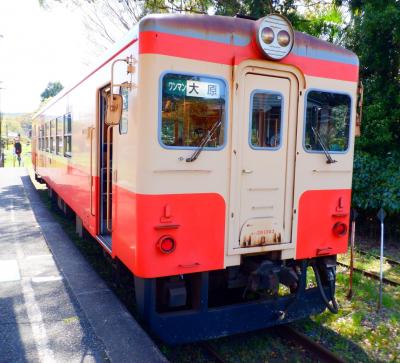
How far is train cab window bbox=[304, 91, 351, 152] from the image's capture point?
4.17m

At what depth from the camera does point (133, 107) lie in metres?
3.59

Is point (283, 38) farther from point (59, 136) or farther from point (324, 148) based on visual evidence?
point (59, 136)

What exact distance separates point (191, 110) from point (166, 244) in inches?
46.9

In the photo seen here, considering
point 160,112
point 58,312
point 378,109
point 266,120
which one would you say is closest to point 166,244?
point 160,112

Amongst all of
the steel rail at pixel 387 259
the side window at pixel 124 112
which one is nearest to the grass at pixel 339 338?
the steel rail at pixel 387 259

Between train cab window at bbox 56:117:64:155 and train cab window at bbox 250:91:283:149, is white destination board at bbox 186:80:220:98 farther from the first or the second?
train cab window at bbox 56:117:64:155

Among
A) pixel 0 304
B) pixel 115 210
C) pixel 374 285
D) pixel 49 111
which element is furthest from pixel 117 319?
pixel 49 111

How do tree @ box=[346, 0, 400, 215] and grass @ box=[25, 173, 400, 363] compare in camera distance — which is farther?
tree @ box=[346, 0, 400, 215]

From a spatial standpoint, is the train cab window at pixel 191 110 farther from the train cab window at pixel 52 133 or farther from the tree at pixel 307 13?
the tree at pixel 307 13

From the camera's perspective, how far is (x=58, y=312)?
4328 millimetres

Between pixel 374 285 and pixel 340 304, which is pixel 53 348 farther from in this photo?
pixel 374 285

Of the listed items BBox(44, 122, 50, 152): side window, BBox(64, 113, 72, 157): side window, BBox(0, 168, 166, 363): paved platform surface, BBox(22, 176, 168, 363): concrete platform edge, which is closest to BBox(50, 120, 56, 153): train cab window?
BBox(44, 122, 50, 152): side window

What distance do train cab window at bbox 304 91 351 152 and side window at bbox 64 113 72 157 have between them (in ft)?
14.8

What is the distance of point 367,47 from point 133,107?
7.01m
